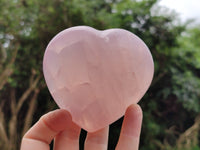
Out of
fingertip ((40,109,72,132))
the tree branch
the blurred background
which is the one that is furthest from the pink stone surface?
the tree branch

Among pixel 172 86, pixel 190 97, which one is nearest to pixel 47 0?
pixel 172 86

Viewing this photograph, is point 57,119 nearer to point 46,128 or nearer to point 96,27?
point 46,128

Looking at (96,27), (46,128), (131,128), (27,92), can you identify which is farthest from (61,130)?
(27,92)

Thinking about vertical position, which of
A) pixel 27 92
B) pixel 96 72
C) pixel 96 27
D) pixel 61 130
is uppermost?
pixel 96 72

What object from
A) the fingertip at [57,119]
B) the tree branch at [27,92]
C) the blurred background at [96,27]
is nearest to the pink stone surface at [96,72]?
the fingertip at [57,119]

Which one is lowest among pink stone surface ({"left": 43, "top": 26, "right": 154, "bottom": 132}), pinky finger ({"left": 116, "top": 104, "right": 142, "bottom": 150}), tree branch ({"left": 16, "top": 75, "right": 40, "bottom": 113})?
tree branch ({"left": 16, "top": 75, "right": 40, "bottom": 113})

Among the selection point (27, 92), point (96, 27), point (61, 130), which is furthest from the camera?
point (27, 92)

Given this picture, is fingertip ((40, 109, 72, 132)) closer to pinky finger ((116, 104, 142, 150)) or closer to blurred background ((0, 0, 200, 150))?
pinky finger ((116, 104, 142, 150))
